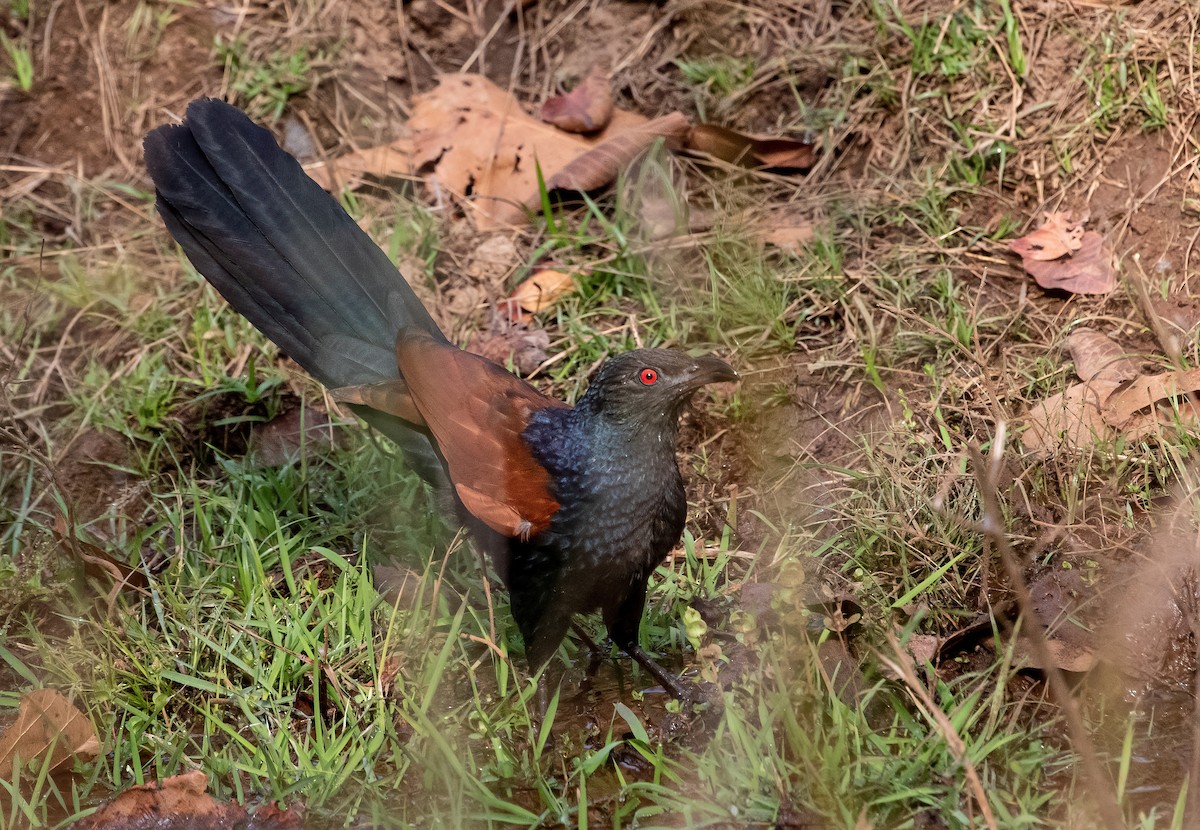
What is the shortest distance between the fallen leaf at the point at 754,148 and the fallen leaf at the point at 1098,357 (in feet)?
5.10

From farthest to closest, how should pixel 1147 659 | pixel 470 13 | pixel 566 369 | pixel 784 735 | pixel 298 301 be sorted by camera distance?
pixel 470 13
pixel 566 369
pixel 298 301
pixel 1147 659
pixel 784 735

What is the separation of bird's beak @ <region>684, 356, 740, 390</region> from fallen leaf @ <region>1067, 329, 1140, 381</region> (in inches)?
60.8

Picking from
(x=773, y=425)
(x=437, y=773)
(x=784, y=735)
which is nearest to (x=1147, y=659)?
(x=784, y=735)

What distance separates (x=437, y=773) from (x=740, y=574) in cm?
134

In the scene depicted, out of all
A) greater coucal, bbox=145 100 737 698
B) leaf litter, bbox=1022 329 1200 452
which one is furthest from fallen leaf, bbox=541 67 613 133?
leaf litter, bbox=1022 329 1200 452

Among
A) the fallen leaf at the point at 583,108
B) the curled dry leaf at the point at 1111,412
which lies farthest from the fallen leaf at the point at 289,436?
the curled dry leaf at the point at 1111,412

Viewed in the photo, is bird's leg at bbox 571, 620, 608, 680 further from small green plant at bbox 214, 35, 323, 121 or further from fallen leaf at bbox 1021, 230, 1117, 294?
small green plant at bbox 214, 35, 323, 121

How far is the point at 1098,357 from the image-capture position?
420 cm

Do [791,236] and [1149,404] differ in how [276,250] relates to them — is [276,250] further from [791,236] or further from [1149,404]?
[1149,404]

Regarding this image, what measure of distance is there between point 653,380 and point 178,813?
176cm

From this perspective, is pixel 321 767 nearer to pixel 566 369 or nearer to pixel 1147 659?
pixel 566 369

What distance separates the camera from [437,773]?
3.22 m

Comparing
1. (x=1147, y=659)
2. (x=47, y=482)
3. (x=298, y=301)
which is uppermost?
(x=298, y=301)

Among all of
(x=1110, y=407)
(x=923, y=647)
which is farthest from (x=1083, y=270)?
(x=923, y=647)
